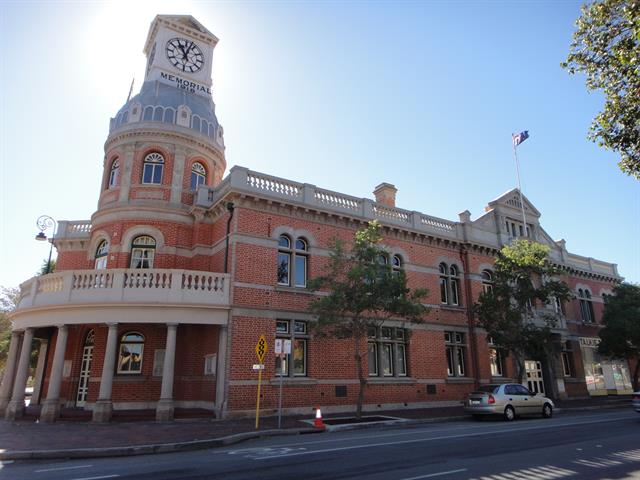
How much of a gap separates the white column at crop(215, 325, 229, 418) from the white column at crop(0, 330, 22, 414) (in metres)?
9.11

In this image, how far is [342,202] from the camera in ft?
73.3

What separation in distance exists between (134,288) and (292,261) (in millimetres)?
6690

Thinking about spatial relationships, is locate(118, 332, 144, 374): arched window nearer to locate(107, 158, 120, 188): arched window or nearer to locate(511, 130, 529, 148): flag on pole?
locate(107, 158, 120, 188): arched window

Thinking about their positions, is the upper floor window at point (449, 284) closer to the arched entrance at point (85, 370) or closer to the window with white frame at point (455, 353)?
the window with white frame at point (455, 353)

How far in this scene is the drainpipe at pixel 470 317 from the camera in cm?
2440

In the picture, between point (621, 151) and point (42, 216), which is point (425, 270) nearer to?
point (621, 151)

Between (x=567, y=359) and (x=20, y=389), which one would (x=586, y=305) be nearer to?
(x=567, y=359)

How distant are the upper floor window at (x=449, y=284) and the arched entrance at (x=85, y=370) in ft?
59.2

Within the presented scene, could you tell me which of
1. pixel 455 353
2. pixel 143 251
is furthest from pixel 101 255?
pixel 455 353

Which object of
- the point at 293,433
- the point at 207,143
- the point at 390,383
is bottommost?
the point at 293,433

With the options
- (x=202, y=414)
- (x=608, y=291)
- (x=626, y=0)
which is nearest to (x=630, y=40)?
(x=626, y=0)

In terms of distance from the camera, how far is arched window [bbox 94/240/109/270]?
2152cm

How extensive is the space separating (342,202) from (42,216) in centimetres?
1533

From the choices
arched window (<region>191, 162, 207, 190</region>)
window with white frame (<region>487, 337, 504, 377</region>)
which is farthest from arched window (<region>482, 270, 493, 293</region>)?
arched window (<region>191, 162, 207, 190</region>)
